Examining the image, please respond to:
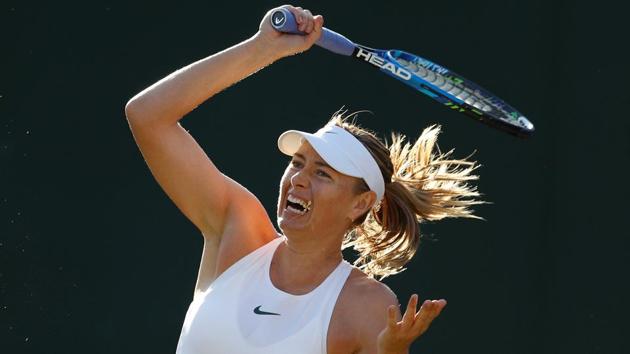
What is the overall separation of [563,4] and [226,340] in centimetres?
204

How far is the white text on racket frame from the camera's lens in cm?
374

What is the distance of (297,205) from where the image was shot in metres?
3.36

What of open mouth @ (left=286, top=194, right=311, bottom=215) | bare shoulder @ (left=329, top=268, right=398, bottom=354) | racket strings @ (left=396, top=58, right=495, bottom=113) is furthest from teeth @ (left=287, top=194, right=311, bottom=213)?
racket strings @ (left=396, top=58, right=495, bottom=113)

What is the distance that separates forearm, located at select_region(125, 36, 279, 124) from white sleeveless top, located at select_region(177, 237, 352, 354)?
44 cm

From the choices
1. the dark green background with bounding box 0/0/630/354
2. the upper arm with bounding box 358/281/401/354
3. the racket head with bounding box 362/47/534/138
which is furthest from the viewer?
the dark green background with bounding box 0/0/630/354

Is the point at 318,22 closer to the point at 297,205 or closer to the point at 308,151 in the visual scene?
the point at 308,151

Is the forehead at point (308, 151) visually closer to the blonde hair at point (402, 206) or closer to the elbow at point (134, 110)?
the blonde hair at point (402, 206)

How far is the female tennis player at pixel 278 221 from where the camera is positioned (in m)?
3.25

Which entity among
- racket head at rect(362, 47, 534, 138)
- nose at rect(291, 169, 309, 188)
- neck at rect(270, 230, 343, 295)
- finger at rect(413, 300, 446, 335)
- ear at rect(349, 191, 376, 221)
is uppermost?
racket head at rect(362, 47, 534, 138)

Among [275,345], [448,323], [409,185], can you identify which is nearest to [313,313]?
[275,345]

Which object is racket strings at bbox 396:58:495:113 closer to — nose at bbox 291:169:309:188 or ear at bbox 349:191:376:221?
ear at bbox 349:191:376:221

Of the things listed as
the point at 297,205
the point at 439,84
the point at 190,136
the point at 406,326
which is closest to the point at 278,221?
the point at 297,205

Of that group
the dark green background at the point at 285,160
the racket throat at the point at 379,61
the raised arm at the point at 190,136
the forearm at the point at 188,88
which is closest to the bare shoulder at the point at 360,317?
the raised arm at the point at 190,136

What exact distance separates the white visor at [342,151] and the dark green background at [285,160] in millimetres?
1282
